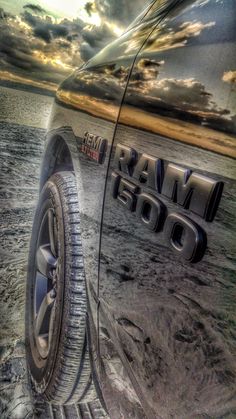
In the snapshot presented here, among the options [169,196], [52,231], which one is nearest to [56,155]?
[52,231]

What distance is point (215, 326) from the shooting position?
0.74 meters

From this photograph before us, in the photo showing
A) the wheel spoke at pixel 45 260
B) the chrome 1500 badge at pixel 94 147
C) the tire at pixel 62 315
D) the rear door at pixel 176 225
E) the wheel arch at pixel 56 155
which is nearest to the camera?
the rear door at pixel 176 225

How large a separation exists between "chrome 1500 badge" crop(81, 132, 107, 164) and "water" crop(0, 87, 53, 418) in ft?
4.47

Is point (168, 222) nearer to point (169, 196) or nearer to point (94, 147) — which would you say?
point (169, 196)

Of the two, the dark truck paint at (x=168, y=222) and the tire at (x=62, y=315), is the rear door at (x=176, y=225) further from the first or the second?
the tire at (x=62, y=315)

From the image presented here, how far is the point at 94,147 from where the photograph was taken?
4.33ft

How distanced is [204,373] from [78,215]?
0.91m

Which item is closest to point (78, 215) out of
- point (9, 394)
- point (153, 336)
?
point (153, 336)

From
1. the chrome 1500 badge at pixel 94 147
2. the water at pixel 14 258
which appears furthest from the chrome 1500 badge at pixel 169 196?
the water at pixel 14 258

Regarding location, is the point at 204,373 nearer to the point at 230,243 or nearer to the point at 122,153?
the point at 230,243

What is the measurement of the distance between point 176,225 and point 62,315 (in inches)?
32.1

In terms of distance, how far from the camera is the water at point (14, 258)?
1.83 metres

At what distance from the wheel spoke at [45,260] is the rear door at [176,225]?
2.25ft

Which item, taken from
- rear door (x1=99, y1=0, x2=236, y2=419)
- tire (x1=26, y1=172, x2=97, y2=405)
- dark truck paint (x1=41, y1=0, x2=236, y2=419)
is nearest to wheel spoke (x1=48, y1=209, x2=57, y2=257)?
tire (x1=26, y1=172, x2=97, y2=405)
